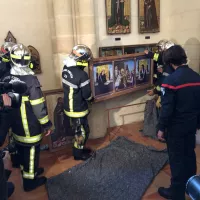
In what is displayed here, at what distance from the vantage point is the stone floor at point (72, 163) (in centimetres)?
277

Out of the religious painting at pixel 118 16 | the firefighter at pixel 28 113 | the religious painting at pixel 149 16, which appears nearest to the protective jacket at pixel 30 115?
the firefighter at pixel 28 113

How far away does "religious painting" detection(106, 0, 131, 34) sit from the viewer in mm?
4293

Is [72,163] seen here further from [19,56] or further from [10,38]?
[10,38]

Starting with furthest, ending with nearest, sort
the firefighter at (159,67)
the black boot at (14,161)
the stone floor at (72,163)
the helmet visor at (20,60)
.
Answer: the firefighter at (159,67) → the black boot at (14,161) → the stone floor at (72,163) → the helmet visor at (20,60)

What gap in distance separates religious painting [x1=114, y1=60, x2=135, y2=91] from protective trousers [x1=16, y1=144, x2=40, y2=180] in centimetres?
189

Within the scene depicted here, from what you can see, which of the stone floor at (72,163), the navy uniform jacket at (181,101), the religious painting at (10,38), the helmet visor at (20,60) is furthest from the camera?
the religious painting at (10,38)

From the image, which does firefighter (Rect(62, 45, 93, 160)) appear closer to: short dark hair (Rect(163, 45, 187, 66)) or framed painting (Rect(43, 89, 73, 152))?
framed painting (Rect(43, 89, 73, 152))

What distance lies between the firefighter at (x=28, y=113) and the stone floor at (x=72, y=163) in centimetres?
31

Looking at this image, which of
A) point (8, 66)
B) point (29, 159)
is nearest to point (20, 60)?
point (8, 66)

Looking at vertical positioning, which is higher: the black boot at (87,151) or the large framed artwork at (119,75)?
the large framed artwork at (119,75)

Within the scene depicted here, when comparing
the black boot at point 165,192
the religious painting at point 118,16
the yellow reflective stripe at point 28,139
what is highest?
the religious painting at point 118,16

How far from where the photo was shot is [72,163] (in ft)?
11.4

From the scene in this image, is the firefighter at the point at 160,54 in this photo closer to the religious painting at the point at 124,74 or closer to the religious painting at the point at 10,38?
the religious painting at the point at 124,74

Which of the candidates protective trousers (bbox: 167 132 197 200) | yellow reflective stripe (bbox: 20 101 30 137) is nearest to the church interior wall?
yellow reflective stripe (bbox: 20 101 30 137)
